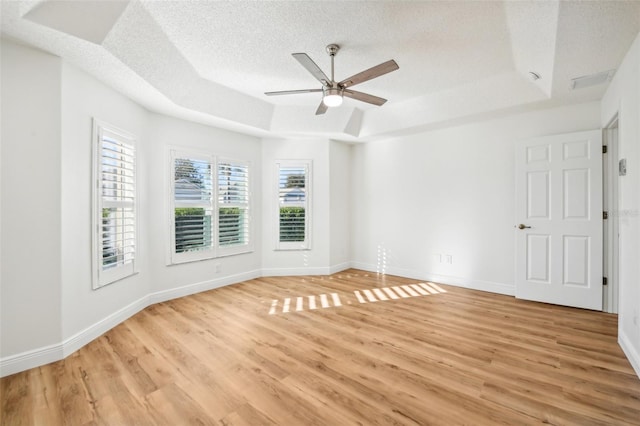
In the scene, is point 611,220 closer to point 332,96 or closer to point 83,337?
point 332,96

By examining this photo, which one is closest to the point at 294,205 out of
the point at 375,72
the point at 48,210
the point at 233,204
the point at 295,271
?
the point at 233,204

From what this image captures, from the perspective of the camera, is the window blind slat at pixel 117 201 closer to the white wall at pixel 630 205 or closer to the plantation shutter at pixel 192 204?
the plantation shutter at pixel 192 204

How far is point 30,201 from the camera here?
7.77ft

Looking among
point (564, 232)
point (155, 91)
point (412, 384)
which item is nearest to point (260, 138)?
point (155, 91)

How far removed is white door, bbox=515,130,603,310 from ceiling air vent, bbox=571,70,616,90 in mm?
672

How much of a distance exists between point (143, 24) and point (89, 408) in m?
2.99

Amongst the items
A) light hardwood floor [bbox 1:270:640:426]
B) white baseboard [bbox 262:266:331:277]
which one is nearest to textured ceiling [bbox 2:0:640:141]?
light hardwood floor [bbox 1:270:640:426]

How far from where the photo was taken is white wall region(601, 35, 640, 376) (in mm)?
2250

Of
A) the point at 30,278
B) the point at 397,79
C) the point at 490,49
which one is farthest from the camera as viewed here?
the point at 397,79

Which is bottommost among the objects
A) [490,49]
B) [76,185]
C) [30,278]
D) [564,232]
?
[30,278]

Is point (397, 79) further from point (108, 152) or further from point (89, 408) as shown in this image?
point (89, 408)

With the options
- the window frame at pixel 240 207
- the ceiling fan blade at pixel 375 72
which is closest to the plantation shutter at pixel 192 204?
the window frame at pixel 240 207

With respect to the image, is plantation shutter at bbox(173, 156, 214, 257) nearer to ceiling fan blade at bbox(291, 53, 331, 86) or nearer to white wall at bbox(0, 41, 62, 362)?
white wall at bbox(0, 41, 62, 362)

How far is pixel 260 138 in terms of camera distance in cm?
522
